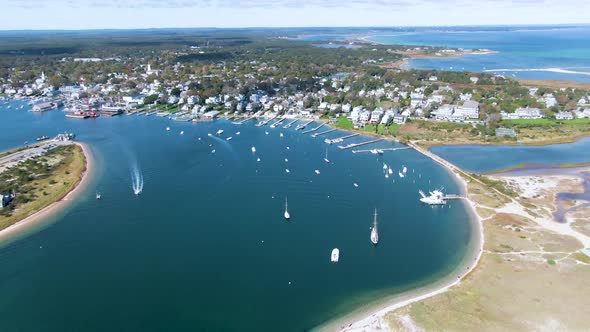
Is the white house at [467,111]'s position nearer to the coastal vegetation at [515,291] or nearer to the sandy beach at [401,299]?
the coastal vegetation at [515,291]

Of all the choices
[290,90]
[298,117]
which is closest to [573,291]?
[298,117]

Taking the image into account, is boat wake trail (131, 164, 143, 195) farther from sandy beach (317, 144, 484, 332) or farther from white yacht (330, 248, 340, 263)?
sandy beach (317, 144, 484, 332)

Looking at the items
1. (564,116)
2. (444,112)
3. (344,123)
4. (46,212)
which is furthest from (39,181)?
(564,116)

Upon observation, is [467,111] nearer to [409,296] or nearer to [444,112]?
[444,112]

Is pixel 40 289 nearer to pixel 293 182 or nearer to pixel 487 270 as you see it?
pixel 293 182

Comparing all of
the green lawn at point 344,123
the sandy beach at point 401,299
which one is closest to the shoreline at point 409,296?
the sandy beach at point 401,299

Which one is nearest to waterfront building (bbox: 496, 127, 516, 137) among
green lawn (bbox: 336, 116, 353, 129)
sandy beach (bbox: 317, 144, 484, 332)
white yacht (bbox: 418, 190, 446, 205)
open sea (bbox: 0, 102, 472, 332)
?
open sea (bbox: 0, 102, 472, 332)
